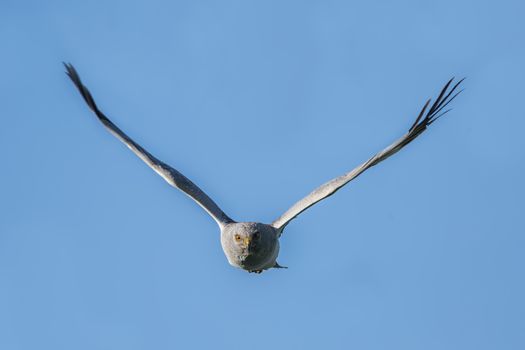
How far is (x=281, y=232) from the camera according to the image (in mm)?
22125

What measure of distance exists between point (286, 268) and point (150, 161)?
3525 millimetres

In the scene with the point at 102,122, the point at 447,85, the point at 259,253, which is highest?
the point at 447,85

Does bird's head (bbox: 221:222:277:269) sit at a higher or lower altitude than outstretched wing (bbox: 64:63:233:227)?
lower

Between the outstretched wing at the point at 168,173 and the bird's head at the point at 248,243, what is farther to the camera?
the outstretched wing at the point at 168,173

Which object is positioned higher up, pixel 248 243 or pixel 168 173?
pixel 168 173

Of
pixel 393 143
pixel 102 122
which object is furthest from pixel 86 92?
pixel 393 143

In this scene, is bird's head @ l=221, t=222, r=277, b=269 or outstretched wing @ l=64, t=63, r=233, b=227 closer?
bird's head @ l=221, t=222, r=277, b=269

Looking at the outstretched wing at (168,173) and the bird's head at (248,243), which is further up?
the outstretched wing at (168,173)

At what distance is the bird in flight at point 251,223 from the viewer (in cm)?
1988

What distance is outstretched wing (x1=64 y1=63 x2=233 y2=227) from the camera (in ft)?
71.1

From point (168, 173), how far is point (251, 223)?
6.85ft

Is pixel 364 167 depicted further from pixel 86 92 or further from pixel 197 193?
pixel 86 92

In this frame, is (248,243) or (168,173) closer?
(248,243)

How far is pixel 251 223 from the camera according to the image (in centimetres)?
2098
